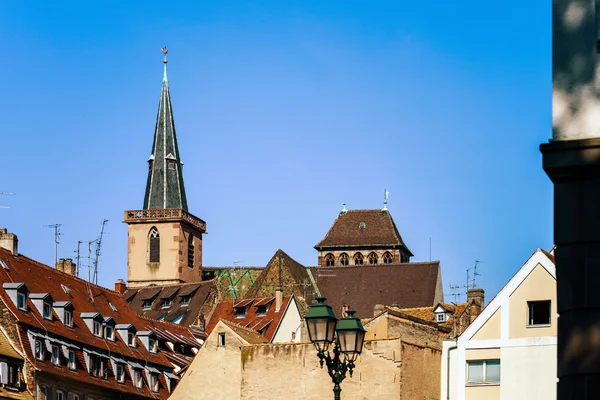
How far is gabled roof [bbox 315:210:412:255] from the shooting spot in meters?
142

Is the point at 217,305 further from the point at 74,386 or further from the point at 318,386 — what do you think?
the point at 318,386

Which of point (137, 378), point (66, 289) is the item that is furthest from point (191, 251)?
point (137, 378)

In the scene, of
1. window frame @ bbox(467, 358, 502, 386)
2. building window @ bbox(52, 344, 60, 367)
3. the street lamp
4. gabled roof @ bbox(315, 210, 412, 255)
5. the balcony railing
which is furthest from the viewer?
gabled roof @ bbox(315, 210, 412, 255)

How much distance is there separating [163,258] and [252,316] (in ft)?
120

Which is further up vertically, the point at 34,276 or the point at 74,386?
the point at 34,276

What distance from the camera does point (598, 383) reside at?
31.6 ft

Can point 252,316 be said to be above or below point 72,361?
above

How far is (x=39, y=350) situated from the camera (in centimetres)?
5956

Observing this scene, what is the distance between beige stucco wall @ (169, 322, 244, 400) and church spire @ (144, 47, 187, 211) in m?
84.5

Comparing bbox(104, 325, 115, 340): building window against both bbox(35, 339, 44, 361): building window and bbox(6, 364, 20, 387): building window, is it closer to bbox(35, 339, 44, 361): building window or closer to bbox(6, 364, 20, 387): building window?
bbox(35, 339, 44, 361): building window

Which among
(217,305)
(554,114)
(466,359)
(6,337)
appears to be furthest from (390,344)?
(217,305)

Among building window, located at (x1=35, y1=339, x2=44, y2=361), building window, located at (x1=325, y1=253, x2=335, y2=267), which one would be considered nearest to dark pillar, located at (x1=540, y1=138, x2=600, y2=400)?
building window, located at (x1=35, y1=339, x2=44, y2=361)

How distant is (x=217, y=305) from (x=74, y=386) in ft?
143

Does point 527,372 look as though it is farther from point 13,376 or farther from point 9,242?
point 9,242
